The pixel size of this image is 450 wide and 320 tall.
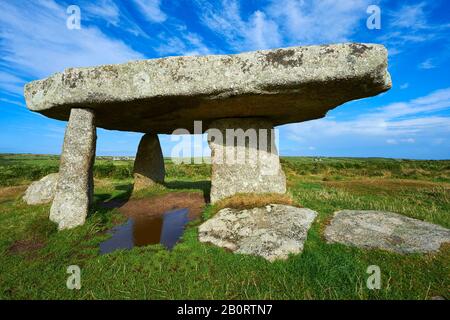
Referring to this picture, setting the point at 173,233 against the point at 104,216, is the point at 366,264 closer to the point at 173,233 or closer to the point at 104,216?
the point at 173,233

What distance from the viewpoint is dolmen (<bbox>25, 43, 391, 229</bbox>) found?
656 centimetres

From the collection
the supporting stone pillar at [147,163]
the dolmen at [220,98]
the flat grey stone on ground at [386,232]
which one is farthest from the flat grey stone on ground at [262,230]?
the supporting stone pillar at [147,163]

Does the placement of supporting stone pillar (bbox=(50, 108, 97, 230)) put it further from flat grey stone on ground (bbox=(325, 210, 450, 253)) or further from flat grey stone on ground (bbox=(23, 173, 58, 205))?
flat grey stone on ground (bbox=(325, 210, 450, 253))

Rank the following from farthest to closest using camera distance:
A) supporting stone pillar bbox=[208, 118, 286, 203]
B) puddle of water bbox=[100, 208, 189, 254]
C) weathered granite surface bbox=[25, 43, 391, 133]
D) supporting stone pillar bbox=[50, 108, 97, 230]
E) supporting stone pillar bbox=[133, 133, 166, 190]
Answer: supporting stone pillar bbox=[133, 133, 166, 190], supporting stone pillar bbox=[208, 118, 286, 203], supporting stone pillar bbox=[50, 108, 97, 230], puddle of water bbox=[100, 208, 189, 254], weathered granite surface bbox=[25, 43, 391, 133]

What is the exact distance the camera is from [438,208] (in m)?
9.47

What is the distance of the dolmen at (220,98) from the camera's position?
6559mm

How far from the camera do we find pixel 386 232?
643cm

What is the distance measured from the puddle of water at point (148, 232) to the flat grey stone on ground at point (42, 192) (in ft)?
17.7

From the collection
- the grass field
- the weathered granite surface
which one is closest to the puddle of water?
the grass field

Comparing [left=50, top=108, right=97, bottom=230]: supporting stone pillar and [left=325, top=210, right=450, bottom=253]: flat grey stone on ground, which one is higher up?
[left=50, top=108, right=97, bottom=230]: supporting stone pillar

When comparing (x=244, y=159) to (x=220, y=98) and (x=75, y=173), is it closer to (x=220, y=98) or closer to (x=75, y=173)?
(x=220, y=98)

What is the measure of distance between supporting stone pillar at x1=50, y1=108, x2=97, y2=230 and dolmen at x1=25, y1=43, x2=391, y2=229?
0.08ft
